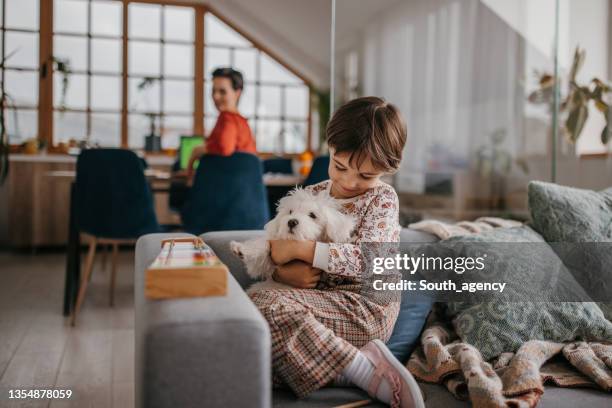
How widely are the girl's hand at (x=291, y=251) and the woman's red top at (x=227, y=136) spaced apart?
1576mm

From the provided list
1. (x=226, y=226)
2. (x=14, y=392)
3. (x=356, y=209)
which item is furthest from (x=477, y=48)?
(x=14, y=392)

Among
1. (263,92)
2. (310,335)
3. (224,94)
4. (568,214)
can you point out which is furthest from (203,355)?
(263,92)

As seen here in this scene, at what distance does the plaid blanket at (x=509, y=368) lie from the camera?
112cm

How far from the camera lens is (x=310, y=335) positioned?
1.15 m

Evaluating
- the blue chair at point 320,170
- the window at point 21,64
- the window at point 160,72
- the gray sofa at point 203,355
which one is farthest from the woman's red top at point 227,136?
the window at point 21,64

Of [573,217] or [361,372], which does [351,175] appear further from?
[573,217]

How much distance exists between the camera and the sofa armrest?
0.84 meters

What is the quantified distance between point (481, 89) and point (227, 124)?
4.99ft

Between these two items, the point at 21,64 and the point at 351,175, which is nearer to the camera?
the point at 351,175

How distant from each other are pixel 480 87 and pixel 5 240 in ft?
14.7

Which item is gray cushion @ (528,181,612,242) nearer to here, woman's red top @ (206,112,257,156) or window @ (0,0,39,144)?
woman's red top @ (206,112,257,156)

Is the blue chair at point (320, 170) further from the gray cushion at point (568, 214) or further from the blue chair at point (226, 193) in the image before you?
the gray cushion at point (568, 214)

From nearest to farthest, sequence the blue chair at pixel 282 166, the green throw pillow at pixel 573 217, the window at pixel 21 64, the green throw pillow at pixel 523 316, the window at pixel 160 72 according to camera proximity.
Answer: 1. the green throw pillow at pixel 523 316
2. the green throw pillow at pixel 573 217
3. the blue chair at pixel 282 166
4. the window at pixel 21 64
5. the window at pixel 160 72

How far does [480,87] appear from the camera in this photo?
333 cm
